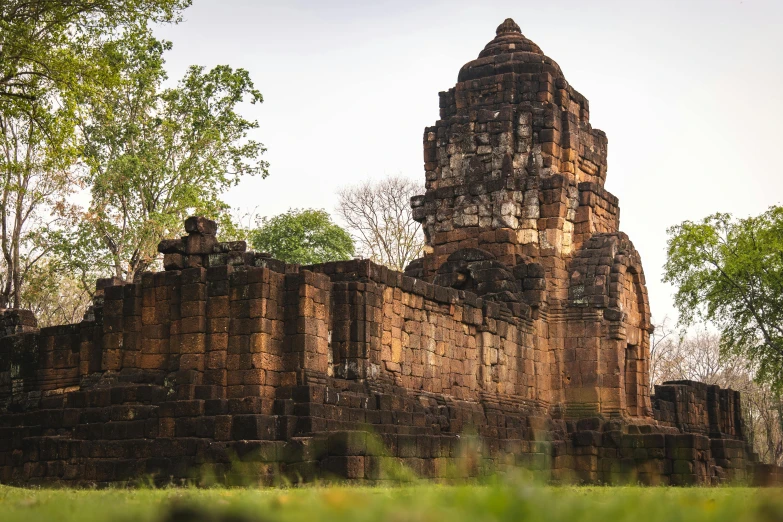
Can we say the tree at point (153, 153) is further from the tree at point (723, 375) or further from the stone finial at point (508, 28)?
the tree at point (723, 375)

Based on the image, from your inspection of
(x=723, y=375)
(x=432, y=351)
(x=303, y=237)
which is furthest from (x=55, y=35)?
(x=723, y=375)

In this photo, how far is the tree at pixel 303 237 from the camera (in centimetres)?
4228

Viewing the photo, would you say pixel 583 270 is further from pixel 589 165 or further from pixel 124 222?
pixel 124 222

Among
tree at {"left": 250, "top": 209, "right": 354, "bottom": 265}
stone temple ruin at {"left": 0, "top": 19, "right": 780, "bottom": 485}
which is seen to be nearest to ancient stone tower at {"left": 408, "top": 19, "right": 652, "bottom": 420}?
stone temple ruin at {"left": 0, "top": 19, "right": 780, "bottom": 485}

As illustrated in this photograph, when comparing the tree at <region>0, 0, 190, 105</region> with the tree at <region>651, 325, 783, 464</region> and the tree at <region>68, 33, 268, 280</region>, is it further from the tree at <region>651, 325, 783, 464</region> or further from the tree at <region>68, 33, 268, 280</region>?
the tree at <region>651, 325, 783, 464</region>

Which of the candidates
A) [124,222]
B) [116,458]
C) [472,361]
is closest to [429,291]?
[472,361]

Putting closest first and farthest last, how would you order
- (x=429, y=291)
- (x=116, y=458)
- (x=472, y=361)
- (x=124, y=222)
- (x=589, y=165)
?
Result: (x=116, y=458), (x=429, y=291), (x=472, y=361), (x=589, y=165), (x=124, y=222)

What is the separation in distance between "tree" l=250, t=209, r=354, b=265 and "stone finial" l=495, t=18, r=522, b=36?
1645cm

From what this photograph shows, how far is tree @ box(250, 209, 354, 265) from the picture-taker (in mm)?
42281

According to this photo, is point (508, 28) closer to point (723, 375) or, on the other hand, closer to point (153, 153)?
point (153, 153)

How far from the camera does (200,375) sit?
16.8m

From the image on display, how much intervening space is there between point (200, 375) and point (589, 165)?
12.7 m

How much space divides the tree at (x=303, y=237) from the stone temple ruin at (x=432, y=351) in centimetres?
1589

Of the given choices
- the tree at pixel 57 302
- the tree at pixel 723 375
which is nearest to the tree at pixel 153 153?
the tree at pixel 57 302
